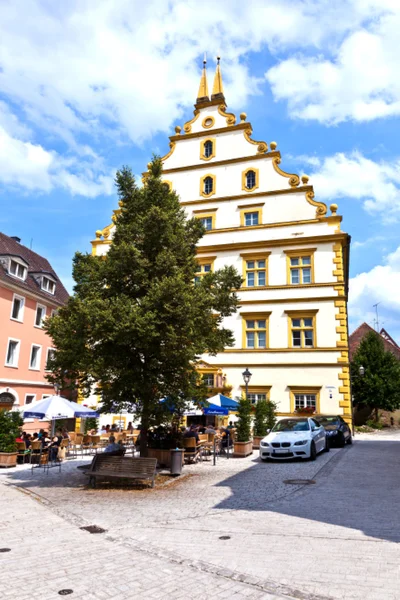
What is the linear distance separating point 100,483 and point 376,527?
8051 mm

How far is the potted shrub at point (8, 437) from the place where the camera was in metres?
17.1

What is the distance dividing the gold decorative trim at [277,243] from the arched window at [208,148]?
22.6 feet

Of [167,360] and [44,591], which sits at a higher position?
[167,360]

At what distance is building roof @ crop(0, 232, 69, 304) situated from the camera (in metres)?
32.5

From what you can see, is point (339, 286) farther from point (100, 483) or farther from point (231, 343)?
point (100, 483)

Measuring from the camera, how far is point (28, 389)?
108 feet

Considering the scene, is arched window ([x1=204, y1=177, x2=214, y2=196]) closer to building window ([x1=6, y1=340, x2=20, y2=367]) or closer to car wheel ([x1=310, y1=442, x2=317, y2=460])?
building window ([x1=6, y1=340, x2=20, y2=367])

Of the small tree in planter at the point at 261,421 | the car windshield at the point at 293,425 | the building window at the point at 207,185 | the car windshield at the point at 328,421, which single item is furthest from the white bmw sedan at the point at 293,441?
the building window at the point at 207,185

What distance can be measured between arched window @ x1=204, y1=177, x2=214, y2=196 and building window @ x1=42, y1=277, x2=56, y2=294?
14799 millimetres

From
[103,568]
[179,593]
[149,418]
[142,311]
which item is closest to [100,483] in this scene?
[149,418]

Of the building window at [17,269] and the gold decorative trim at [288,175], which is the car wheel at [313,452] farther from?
the building window at [17,269]

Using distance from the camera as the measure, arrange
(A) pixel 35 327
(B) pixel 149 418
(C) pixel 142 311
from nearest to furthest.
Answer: (C) pixel 142 311, (B) pixel 149 418, (A) pixel 35 327

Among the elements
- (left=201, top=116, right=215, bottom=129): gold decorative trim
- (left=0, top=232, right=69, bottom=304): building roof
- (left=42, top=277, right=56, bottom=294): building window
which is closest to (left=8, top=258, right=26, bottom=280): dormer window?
(left=0, top=232, right=69, bottom=304): building roof

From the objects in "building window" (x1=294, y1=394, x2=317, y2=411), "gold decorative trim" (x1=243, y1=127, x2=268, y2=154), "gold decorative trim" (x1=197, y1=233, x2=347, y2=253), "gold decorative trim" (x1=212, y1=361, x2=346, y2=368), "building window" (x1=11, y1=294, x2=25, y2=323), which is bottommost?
"building window" (x1=294, y1=394, x2=317, y2=411)
